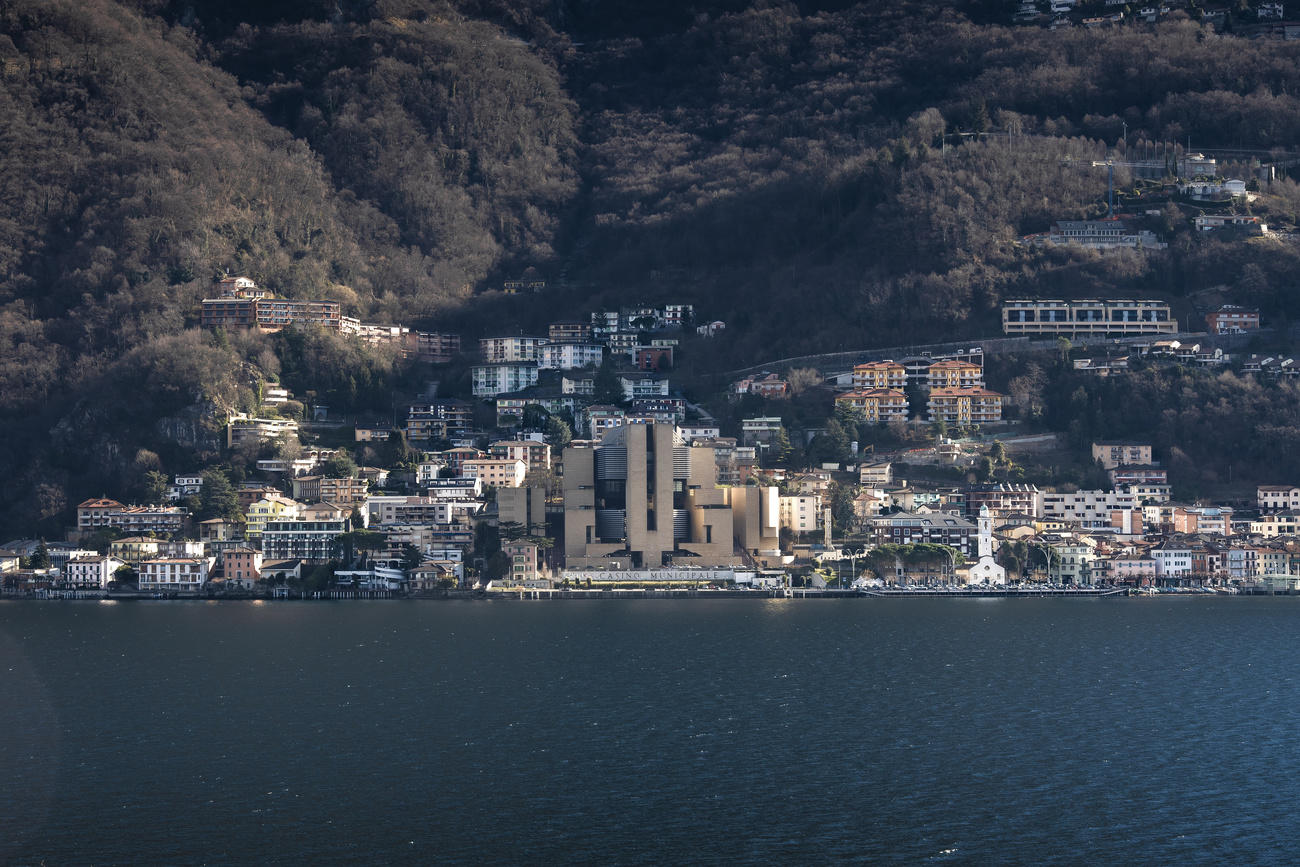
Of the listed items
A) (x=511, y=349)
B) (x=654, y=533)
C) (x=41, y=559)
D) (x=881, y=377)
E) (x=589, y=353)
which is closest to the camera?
(x=654, y=533)

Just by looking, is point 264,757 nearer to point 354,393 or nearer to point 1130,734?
point 1130,734

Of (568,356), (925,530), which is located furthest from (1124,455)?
(568,356)

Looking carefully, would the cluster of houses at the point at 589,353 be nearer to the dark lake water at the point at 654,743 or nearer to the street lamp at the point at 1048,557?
the street lamp at the point at 1048,557

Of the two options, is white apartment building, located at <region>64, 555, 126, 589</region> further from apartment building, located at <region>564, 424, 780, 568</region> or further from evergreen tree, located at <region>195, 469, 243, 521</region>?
apartment building, located at <region>564, 424, 780, 568</region>

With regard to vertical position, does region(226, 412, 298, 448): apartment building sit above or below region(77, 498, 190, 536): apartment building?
above

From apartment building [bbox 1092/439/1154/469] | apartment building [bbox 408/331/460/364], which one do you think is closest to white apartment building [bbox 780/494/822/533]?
apartment building [bbox 1092/439/1154/469]

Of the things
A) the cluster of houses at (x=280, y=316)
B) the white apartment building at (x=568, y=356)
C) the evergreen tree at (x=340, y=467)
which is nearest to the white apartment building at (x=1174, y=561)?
the evergreen tree at (x=340, y=467)

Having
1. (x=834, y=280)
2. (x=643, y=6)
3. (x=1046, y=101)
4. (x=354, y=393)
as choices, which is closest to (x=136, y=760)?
(x=354, y=393)

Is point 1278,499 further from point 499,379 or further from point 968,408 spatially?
point 499,379
